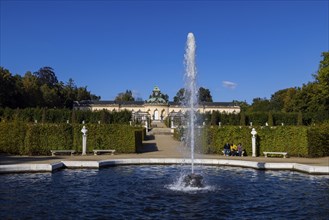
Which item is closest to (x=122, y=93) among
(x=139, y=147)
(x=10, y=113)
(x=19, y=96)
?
(x=19, y=96)

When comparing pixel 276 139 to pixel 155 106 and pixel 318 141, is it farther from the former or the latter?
pixel 155 106

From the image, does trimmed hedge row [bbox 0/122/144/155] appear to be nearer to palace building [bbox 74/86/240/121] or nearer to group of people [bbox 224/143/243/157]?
group of people [bbox 224/143/243/157]

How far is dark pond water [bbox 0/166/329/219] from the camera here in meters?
9.36

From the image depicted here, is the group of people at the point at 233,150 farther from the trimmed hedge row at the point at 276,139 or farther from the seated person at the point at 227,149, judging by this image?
the trimmed hedge row at the point at 276,139

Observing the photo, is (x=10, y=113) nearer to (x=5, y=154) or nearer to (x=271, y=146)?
(x=5, y=154)

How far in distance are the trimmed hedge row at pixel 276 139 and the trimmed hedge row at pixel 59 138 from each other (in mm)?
5297

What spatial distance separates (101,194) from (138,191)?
1.24 metres

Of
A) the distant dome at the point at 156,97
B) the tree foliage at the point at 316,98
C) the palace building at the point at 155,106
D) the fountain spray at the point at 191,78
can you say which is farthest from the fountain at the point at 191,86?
the distant dome at the point at 156,97

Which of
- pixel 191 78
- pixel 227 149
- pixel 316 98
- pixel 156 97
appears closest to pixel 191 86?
pixel 191 78

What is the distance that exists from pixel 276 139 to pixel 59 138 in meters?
14.2

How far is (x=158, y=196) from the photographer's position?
11.4 metres

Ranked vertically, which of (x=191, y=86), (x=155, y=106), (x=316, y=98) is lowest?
(x=191, y=86)

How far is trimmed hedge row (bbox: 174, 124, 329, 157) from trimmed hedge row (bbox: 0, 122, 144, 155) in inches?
209

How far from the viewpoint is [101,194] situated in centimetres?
1166
